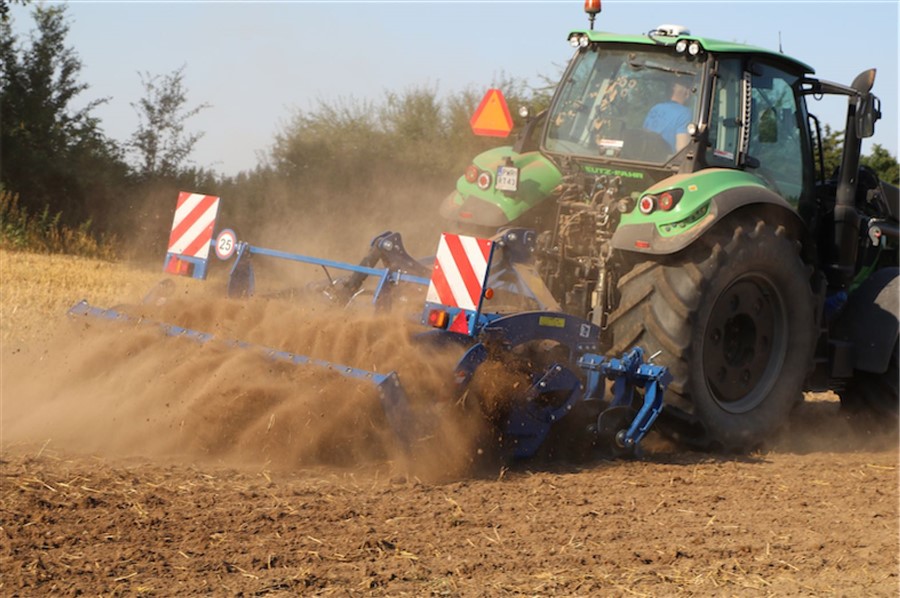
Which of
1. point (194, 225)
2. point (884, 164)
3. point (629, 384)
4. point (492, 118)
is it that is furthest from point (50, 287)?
point (884, 164)

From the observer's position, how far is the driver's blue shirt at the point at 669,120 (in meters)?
6.28

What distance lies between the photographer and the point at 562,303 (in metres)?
6.41

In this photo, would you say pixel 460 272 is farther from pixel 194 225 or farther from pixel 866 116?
pixel 866 116

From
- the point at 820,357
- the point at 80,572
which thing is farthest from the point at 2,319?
the point at 820,357

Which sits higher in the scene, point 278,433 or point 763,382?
point 763,382

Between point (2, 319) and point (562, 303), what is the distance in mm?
4757

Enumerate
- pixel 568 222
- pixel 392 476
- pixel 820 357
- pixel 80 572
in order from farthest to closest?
pixel 820 357, pixel 568 222, pixel 392 476, pixel 80 572

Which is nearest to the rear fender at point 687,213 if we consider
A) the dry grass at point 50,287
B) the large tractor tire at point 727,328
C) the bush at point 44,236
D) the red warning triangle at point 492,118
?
the large tractor tire at point 727,328

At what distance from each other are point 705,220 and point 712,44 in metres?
1.13

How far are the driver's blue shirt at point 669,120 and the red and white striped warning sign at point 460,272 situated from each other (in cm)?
170

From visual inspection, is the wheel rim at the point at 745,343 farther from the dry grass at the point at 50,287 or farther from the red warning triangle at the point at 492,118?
the dry grass at the point at 50,287

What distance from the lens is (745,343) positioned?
21.2 ft

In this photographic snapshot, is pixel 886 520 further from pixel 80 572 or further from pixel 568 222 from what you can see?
pixel 80 572

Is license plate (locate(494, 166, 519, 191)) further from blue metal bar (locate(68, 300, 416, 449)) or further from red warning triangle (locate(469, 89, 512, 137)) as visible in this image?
blue metal bar (locate(68, 300, 416, 449))
